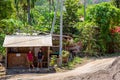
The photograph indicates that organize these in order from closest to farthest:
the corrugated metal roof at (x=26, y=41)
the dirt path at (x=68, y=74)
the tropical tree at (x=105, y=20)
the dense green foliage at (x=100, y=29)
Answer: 1. the dirt path at (x=68, y=74)
2. the corrugated metal roof at (x=26, y=41)
3. the dense green foliage at (x=100, y=29)
4. the tropical tree at (x=105, y=20)

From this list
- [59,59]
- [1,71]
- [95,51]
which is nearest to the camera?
[1,71]

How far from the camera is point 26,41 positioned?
1310 inches

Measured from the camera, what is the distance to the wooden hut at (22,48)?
32.6m

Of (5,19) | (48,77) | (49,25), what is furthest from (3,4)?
(48,77)

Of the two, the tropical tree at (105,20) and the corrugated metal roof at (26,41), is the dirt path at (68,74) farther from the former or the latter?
the tropical tree at (105,20)

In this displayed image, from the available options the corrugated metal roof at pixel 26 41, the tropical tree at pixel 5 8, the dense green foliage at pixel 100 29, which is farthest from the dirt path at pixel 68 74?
the tropical tree at pixel 5 8

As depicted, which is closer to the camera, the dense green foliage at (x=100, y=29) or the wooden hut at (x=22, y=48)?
the wooden hut at (x=22, y=48)

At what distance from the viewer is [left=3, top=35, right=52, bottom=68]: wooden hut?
3262cm

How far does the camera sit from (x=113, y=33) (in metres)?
43.2

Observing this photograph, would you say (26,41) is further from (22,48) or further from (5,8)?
(5,8)

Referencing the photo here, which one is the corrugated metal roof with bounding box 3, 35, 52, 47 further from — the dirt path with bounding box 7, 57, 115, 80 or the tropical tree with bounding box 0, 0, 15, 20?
the tropical tree with bounding box 0, 0, 15, 20

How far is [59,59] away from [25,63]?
3258mm

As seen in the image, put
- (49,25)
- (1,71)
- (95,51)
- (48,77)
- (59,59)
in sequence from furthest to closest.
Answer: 1. (49,25)
2. (95,51)
3. (59,59)
4. (1,71)
5. (48,77)

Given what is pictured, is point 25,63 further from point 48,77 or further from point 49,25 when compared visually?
point 49,25
